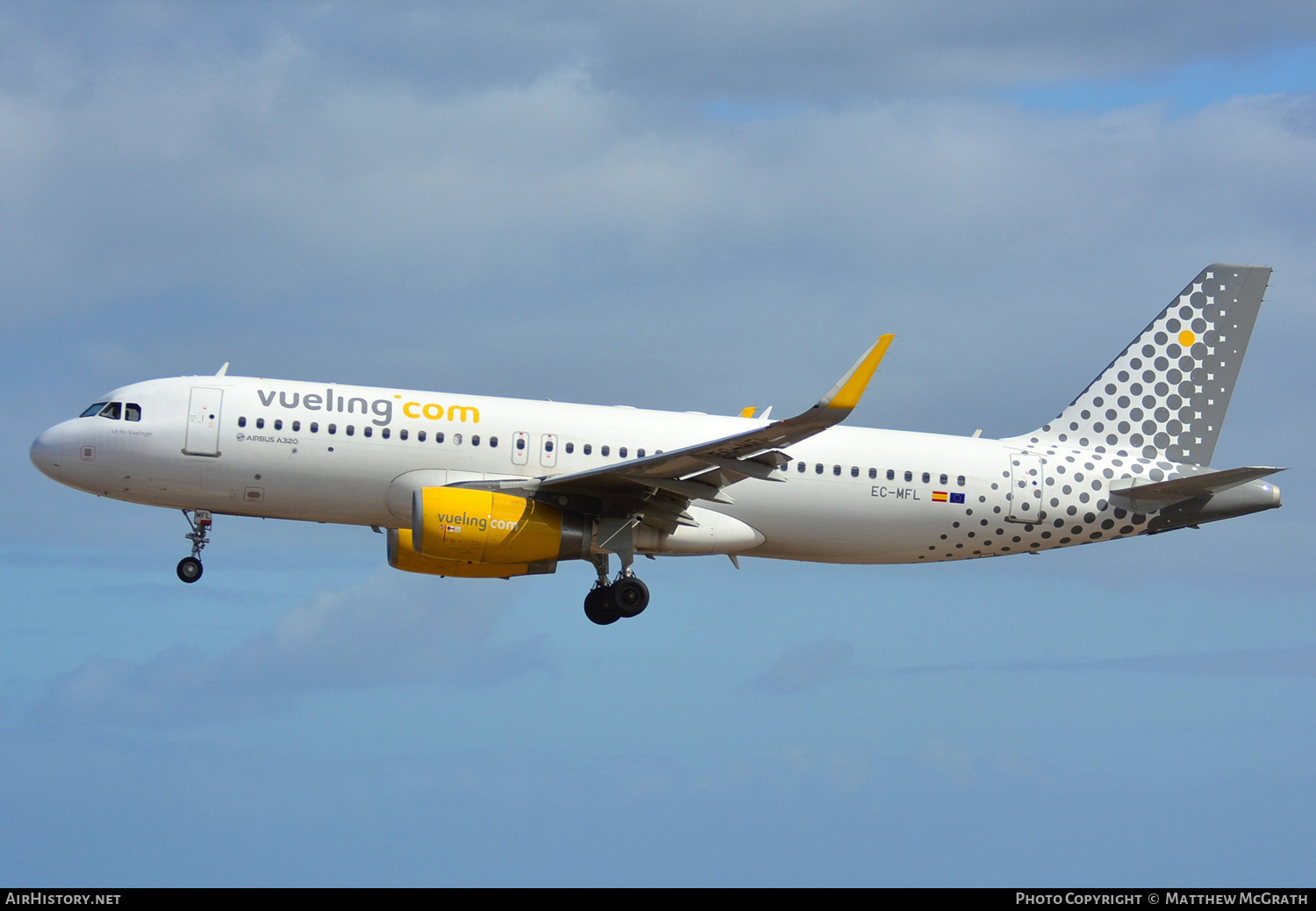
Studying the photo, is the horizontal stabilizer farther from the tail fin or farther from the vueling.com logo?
the vueling.com logo

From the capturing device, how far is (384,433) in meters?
30.0

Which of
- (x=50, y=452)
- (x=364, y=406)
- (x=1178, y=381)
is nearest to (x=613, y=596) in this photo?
(x=364, y=406)

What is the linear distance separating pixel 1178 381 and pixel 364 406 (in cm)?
1966

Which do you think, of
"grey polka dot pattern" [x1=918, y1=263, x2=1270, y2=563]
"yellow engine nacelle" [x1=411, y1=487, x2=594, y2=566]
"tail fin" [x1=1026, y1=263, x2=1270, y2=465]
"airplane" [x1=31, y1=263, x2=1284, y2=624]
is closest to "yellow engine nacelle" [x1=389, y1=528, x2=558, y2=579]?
"airplane" [x1=31, y1=263, x2=1284, y2=624]

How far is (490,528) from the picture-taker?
28.8m

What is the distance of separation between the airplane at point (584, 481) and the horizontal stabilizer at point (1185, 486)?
5 cm

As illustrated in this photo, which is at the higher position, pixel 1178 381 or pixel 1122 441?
pixel 1178 381

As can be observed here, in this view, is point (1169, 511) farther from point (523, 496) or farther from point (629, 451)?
point (523, 496)

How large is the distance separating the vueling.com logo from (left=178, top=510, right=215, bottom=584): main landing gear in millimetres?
2949

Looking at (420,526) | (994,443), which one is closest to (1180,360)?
(994,443)

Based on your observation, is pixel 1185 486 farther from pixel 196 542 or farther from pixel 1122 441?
pixel 196 542

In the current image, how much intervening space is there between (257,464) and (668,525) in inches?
342

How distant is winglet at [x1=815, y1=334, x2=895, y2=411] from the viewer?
25.0 meters

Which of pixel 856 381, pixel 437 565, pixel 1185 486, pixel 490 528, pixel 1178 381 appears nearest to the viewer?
pixel 856 381
